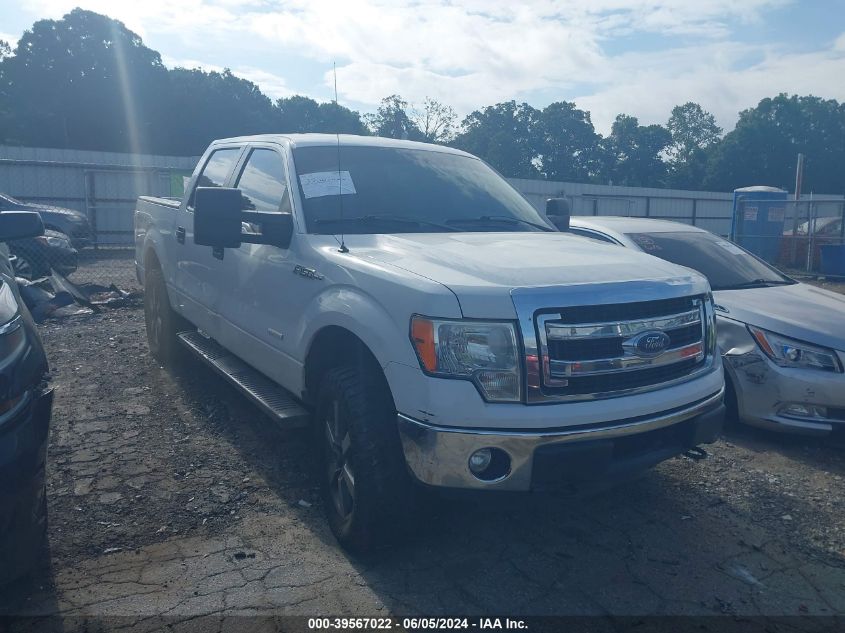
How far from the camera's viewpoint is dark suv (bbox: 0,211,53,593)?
2930 mm

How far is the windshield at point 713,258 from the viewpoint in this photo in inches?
244

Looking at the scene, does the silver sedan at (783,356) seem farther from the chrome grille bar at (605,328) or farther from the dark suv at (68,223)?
the dark suv at (68,223)

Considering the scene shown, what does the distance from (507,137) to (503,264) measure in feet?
186

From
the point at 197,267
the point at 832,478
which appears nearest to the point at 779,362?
the point at 832,478

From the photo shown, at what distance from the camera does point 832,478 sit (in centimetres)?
471

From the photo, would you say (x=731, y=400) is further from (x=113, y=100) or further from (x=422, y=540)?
(x=113, y=100)

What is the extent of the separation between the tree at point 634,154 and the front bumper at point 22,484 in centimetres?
6512

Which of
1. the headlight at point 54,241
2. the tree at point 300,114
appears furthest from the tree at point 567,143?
the headlight at point 54,241

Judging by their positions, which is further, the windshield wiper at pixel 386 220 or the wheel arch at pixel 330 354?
the windshield wiper at pixel 386 220

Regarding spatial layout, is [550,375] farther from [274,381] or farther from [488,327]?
[274,381]

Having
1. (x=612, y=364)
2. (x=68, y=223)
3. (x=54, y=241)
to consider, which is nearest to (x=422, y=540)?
(x=612, y=364)

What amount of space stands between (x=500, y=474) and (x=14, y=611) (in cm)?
207

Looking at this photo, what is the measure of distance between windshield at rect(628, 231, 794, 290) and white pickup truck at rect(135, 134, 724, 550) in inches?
81.4

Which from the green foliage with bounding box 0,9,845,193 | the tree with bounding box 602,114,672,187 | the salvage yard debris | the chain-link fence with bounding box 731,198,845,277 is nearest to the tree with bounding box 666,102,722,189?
the tree with bounding box 602,114,672,187
